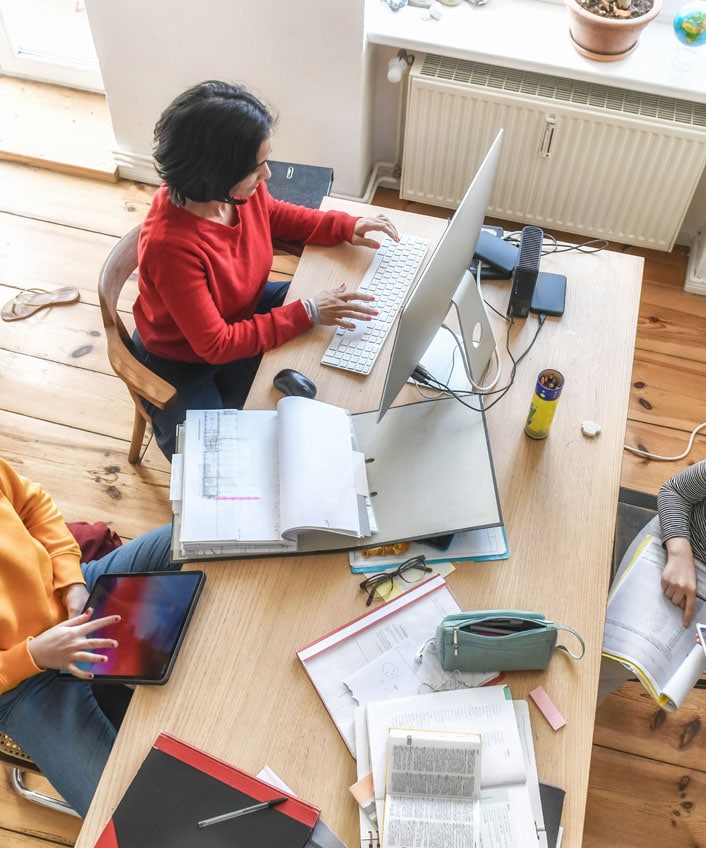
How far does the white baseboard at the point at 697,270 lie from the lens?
260 cm

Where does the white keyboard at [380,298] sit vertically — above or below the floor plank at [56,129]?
above

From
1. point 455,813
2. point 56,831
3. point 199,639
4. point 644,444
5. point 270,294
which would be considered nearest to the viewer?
point 455,813

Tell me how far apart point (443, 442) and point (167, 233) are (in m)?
0.67

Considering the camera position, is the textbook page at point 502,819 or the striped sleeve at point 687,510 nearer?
the textbook page at point 502,819

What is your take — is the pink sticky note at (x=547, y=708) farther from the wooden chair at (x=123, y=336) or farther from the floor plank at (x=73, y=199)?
the floor plank at (x=73, y=199)

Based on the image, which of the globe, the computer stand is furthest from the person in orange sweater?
the globe

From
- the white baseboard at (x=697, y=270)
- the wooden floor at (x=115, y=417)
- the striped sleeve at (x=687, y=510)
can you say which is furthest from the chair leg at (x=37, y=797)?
the white baseboard at (x=697, y=270)

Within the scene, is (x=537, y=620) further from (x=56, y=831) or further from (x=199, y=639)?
(x=56, y=831)

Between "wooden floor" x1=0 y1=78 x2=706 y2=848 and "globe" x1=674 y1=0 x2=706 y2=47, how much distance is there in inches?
29.1

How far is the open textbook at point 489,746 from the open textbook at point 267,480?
11.6 inches

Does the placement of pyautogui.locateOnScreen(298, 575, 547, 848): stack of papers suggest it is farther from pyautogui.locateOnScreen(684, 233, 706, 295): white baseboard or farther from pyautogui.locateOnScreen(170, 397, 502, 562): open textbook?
pyautogui.locateOnScreen(684, 233, 706, 295): white baseboard

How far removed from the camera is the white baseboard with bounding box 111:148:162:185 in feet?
9.59

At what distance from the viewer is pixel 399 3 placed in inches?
94.3

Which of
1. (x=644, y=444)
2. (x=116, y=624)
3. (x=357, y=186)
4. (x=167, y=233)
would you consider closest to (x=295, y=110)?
(x=357, y=186)
